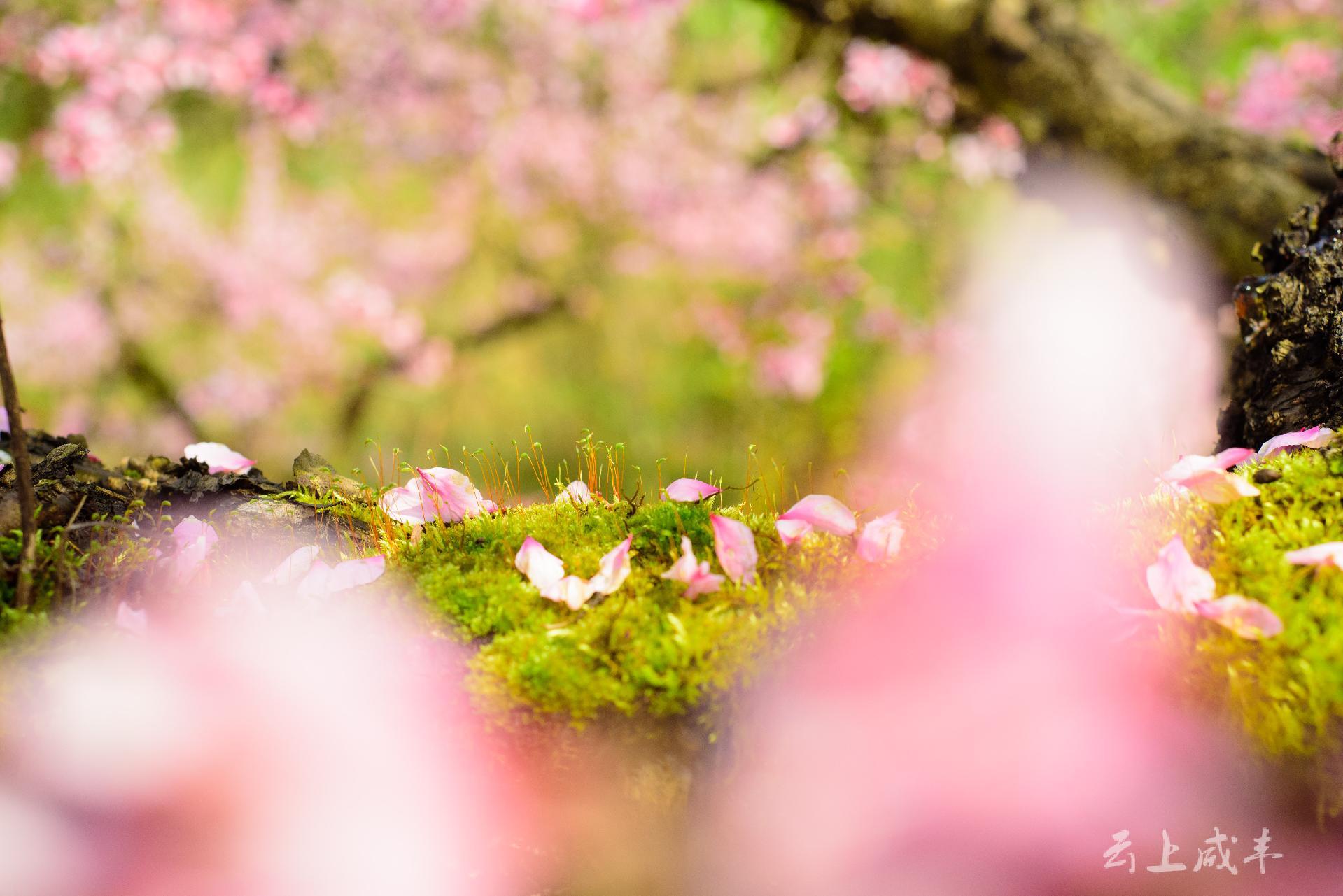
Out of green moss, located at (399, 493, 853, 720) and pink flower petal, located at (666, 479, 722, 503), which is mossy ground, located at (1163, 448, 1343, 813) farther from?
pink flower petal, located at (666, 479, 722, 503)

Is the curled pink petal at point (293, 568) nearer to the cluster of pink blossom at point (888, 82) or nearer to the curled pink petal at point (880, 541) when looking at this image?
the curled pink petal at point (880, 541)

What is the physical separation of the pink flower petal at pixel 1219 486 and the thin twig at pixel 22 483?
1.39 meters

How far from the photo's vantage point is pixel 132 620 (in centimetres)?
100

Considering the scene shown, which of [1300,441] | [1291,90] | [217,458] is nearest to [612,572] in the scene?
[217,458]

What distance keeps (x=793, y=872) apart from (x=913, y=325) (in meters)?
5.38

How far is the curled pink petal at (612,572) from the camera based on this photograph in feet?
3.46

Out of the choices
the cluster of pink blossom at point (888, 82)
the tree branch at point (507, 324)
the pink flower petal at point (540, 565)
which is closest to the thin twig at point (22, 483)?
the pink flower petal at point (540, 565)

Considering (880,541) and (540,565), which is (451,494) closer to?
(540,565)

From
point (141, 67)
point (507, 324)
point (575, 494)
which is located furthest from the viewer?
point (507, 324)

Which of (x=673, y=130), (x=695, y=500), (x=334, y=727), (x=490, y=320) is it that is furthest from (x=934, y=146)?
(x=334, y=727)

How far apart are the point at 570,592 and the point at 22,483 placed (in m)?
0.63

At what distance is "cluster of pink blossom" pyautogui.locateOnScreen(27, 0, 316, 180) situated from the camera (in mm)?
4852

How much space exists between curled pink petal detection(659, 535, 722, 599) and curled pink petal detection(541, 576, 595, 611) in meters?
0.11

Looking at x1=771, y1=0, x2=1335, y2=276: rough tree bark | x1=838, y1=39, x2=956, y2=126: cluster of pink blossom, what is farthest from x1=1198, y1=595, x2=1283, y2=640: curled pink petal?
x1=838, y1=39, x2=956, y2=126: cluster of pink blossom
